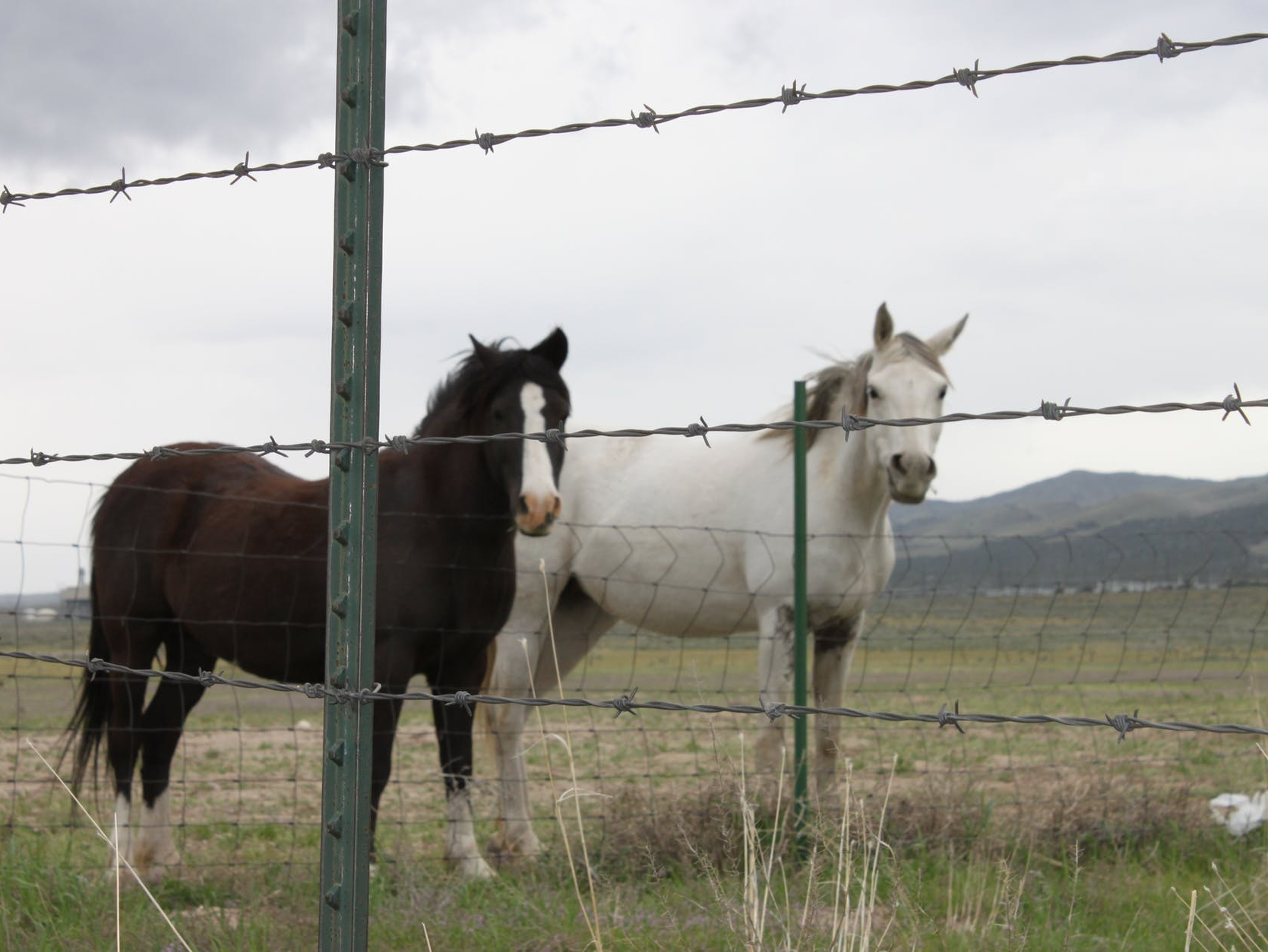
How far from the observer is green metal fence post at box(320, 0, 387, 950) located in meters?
2.19

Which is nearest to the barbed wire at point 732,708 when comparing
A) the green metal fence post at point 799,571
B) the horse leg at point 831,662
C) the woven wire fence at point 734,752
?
the woven wire fence at point 734,752

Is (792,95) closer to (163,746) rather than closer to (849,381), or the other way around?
(849,381)

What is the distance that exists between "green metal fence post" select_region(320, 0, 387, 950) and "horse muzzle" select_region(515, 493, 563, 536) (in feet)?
8.31

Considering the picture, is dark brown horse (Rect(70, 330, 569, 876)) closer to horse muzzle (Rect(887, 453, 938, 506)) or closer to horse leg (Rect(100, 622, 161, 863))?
horse leg (Rect(100, 622, 161, 863))

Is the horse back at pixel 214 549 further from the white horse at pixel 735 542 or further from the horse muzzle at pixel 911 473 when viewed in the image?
the horse muzzle at pixel 911 473

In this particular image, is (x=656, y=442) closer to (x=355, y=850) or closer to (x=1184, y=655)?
(x=355, y=850)

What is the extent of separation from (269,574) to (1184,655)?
1564 inches

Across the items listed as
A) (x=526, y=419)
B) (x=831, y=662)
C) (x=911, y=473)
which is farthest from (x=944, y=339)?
(x=526, y=419)

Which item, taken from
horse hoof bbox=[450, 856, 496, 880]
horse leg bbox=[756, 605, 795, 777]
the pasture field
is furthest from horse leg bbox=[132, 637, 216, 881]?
horse leg bbox=[756, 605, 795, 777]

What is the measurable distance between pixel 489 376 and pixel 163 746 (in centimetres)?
237

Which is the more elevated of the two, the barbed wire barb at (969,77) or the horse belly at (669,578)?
the barbed wire barb at (969,77)

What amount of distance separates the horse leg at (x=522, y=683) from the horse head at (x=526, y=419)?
63 cm

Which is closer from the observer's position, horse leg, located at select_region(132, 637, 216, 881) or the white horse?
horse leg, located at select_region(132, 637, 216, 881)

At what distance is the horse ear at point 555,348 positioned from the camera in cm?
549
